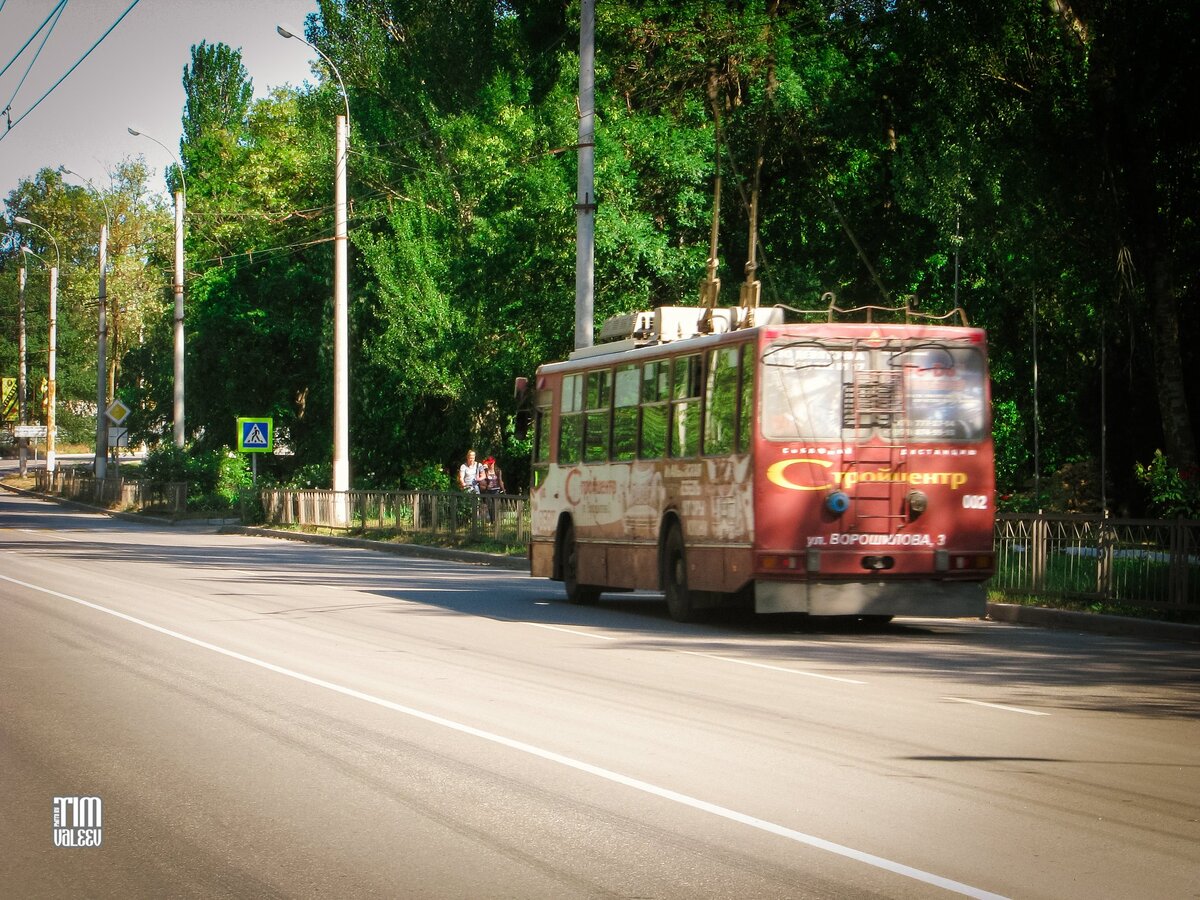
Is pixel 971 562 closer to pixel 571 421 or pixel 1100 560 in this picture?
pixel 1100 560

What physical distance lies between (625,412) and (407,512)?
17.2 metres

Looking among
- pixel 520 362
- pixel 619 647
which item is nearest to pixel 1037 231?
pixel 619 647

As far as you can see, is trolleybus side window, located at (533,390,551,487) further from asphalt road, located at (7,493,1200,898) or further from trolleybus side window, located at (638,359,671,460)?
asphalt road, located at (7,493,1200,898)

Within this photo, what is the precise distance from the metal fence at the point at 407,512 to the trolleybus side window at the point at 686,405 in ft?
43.4

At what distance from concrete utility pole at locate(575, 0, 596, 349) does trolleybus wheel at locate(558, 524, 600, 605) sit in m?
6.28

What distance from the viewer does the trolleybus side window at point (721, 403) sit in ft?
59.3

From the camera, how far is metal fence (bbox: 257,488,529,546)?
33.3 meters

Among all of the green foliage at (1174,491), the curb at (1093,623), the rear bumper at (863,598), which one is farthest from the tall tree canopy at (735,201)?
the rear bumper at (863,598)

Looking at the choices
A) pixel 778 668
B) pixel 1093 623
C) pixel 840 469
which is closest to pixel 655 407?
pixel 840 469

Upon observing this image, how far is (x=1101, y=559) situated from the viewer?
19.3 metres

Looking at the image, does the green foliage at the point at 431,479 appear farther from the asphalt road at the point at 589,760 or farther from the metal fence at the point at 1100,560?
the asphalt road at the point at 589,760

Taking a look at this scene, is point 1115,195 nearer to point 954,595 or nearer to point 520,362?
point 954,595

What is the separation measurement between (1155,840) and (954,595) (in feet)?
34.1

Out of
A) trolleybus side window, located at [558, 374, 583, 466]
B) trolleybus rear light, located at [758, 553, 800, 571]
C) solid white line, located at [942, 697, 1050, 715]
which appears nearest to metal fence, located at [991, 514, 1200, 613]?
trolleybus rear light, located at [758, 553, 800, 571]
